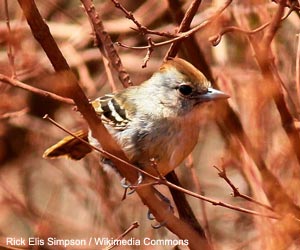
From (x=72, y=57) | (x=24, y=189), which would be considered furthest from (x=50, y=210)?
(x=72, y=57)

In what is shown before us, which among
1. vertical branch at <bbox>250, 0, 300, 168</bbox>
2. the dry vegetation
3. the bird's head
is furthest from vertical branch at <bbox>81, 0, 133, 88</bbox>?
vertical branch at <bbox>250, 0, 300, 168</bbox>

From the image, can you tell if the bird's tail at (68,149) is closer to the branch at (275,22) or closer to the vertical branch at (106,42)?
the vertical branch at (106,42)

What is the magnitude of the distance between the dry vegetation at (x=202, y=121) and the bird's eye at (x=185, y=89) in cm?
13

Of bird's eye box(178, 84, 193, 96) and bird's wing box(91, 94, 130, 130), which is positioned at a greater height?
bird's eye box(178, 84, 193, 96)

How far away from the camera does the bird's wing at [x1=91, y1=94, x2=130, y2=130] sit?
338 cm

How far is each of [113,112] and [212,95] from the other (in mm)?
449

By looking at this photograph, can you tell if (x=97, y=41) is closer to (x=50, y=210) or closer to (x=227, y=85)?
(x=227, y=85)

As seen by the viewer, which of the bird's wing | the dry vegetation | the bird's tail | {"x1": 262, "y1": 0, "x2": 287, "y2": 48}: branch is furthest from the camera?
the bird's tail

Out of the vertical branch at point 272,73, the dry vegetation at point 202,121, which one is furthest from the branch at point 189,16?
the vertical branch at point 272,73

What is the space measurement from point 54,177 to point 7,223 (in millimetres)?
464

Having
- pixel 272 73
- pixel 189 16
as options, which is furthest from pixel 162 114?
pixel 272 73

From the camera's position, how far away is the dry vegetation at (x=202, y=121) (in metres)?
2.57

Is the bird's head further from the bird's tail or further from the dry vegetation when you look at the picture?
the bird's tail

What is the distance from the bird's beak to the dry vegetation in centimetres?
5
